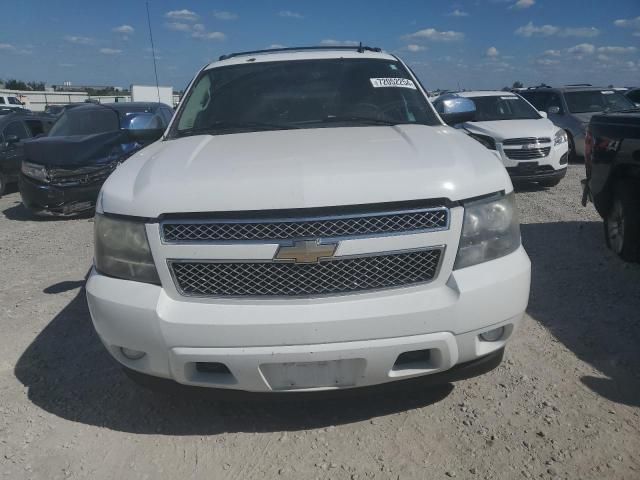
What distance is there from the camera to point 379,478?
235 cm

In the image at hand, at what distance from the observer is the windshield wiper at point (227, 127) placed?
135 inches

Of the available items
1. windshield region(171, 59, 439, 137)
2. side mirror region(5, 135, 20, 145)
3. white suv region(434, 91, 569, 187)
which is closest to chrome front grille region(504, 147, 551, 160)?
white suv region(434, 91, 569, 187)

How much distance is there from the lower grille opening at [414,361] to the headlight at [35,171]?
7250 mm

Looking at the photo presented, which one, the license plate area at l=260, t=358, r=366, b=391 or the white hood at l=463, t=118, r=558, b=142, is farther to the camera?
the white hood at l=463, t=118, r=558, b=142

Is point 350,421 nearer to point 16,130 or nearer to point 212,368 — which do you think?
point 212,368

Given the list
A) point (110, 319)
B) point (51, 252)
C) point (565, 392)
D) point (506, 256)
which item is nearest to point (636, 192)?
point (565, 392)

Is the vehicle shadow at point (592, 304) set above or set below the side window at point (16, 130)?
below

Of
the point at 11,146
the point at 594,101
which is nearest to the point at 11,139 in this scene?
the point at 11,146

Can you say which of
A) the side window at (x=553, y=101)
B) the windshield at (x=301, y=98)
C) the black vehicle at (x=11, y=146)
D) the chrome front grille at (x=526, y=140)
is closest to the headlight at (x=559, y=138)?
the chrome front grille at (x=526, y=140)

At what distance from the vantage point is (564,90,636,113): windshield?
12.5 metres

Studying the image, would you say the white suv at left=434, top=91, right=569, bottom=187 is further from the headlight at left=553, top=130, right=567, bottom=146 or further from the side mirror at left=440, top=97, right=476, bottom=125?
the side mirror at left=440, top=97, right=476, bottom=125

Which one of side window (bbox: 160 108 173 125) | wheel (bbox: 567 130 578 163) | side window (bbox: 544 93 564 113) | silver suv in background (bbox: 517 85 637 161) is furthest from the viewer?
side window (bbox: 544 93 564 113)

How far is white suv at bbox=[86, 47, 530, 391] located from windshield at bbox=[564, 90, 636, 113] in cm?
1157

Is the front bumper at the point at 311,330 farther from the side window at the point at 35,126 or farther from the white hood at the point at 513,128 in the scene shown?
the side window at the point at 35,126
